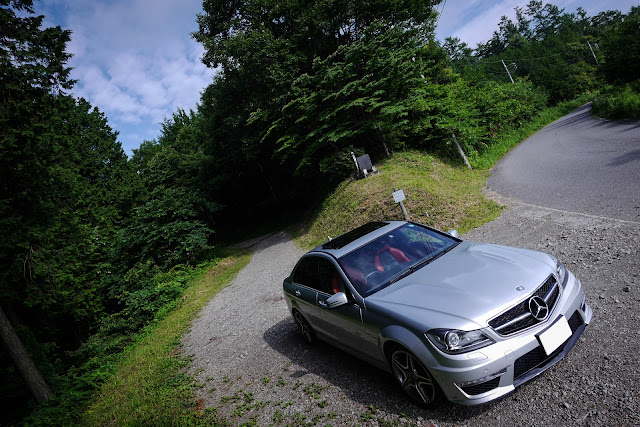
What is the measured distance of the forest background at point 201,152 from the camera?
9.62 meters

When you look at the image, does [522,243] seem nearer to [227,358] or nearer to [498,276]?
[498,276]

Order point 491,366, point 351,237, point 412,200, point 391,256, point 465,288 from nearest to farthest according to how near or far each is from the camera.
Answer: point 491,366, point 465,288, point 391,256, point 351,237, point 412,200

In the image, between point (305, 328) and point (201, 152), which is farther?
point (201, 152)

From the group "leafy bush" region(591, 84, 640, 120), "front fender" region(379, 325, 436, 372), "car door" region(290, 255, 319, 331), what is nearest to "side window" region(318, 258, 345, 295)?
"car door" region(290, 255, 319, 331)

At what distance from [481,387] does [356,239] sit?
8.11 feet

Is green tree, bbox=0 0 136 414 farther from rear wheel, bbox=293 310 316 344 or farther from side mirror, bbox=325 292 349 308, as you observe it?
side mirror, bbox=325 292 349 308

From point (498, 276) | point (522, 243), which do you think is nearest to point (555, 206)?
point (522, 243)

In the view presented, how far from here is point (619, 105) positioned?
1944 centimetres

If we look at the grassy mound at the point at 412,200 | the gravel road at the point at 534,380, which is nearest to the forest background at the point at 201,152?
the grassy mound at the point at 412,200

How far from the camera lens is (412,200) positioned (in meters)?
12.0

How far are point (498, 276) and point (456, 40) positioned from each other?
83946 millimetres

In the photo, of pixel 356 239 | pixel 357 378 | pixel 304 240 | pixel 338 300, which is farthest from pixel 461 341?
pixel 304 240

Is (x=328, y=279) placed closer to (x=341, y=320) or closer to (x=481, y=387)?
(x=341, y=320)

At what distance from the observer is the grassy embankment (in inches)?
229
